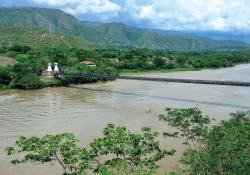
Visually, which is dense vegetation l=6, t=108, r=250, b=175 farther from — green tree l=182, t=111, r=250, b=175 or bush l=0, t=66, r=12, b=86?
bush l=0, t=66, r=12, b=86

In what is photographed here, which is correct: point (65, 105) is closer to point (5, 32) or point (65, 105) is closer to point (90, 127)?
point (90, 127)

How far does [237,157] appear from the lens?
12289mm

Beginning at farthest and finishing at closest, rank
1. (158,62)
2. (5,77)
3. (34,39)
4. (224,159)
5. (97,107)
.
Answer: (34,39), (158,62), (5,77), (97,107), (224,159)

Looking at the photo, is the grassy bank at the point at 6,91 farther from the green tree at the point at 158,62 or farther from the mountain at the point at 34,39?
the mountain at the point at 34,39

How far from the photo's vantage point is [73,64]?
61.8 metres

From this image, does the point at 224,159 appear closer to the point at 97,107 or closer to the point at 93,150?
the point at 93,150

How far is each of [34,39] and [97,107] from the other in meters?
65.4

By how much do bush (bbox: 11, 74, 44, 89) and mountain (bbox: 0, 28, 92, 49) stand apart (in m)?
46.9

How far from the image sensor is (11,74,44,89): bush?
4603 centimetres

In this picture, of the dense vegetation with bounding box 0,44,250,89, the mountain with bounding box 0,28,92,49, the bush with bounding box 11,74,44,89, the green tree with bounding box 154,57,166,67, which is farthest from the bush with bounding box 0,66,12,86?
the mountain with bounding box 0,28,92,49

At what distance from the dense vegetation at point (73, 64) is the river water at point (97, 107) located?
2058 mm

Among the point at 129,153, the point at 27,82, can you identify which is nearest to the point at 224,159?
the point at 129,153

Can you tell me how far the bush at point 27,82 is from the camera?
46.0 meters

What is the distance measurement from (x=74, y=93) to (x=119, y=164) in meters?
34.4
